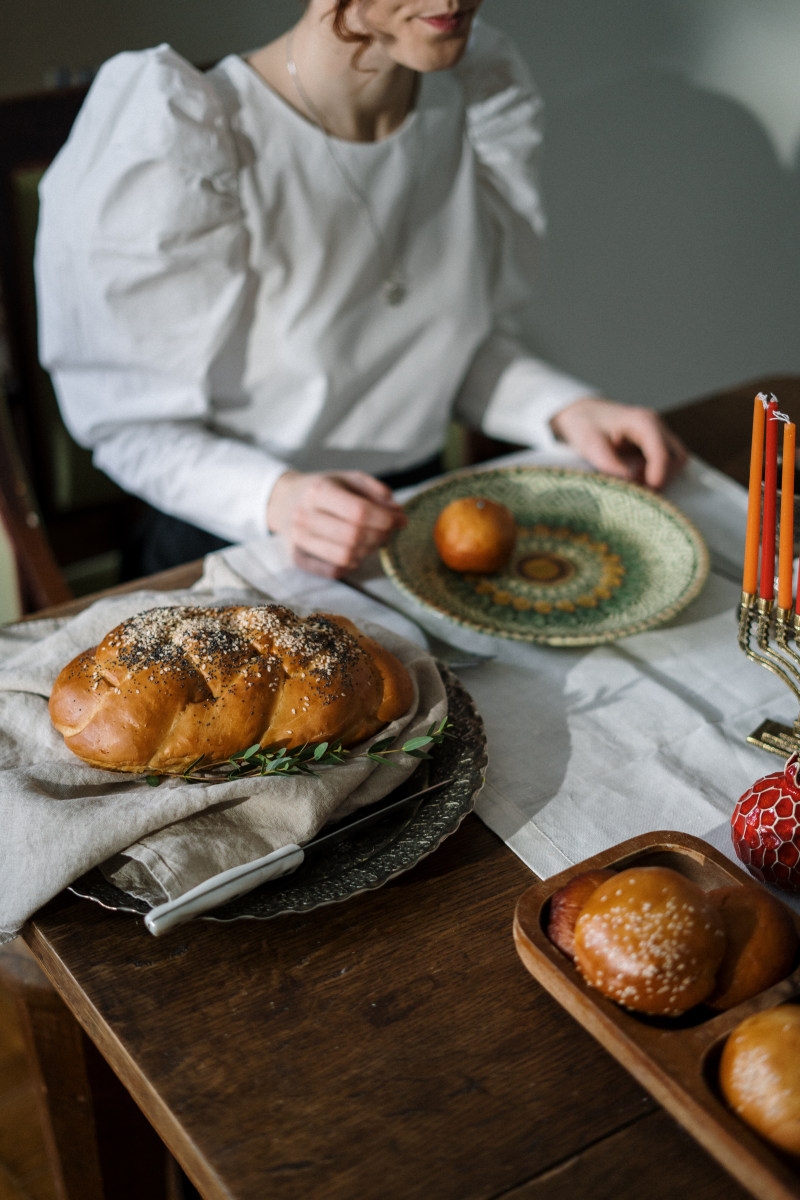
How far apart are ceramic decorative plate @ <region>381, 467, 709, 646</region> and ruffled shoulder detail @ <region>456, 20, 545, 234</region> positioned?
50 cm

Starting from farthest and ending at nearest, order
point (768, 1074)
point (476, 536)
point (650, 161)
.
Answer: point (650, 161)
point (476, 536)
point (768, 1074)

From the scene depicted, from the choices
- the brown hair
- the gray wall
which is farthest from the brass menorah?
the gray wall

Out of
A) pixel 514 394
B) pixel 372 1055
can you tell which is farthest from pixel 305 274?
pixel 372 1055

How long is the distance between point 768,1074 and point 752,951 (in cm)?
7

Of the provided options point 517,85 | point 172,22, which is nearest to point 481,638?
point 517,85

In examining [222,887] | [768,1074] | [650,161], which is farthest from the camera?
[650,161]

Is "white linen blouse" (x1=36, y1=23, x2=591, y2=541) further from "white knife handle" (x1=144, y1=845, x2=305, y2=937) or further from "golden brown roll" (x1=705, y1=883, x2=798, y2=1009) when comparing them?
"golden brown roll" (x1=705, y1=883, x2=798, y2=1009)

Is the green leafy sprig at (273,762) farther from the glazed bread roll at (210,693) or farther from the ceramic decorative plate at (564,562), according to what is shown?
the ceramic decorative plate at (564,562)

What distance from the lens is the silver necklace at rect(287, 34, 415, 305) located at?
3.74 ft

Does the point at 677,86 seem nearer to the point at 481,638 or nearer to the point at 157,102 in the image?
the point at 157,102

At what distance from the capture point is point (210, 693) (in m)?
0.64

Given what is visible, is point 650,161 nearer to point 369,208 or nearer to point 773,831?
point 369,208

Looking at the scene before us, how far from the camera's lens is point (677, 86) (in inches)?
90.4

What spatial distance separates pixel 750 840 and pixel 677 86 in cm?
217
